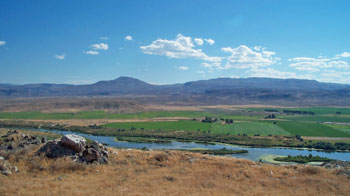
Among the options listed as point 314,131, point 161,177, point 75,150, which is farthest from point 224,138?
point 161,177

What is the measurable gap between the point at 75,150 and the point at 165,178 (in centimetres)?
609

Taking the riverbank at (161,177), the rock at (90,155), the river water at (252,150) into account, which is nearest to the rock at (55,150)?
the riverbank at (161,177)

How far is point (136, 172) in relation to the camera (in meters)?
15.9

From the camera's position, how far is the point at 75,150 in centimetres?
1714

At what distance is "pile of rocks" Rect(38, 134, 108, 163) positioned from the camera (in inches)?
654

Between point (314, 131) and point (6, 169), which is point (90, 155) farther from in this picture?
point (314, 131)

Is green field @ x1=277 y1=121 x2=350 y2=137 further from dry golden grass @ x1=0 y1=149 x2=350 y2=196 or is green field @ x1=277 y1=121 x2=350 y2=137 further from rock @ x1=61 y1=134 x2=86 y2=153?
rock @ x1=61 y1=134 x2=86 y2=153

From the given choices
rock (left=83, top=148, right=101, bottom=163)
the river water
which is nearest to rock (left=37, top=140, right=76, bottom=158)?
rock (left=83, top=148, right=101, bottom=163)

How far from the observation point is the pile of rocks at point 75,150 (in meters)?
16.6

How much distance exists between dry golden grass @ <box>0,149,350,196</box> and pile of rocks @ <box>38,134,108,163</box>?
27.7 inches

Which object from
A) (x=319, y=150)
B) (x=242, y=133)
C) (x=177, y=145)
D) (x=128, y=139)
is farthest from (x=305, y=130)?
(x=128, y=139)

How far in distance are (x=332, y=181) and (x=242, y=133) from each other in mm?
54589

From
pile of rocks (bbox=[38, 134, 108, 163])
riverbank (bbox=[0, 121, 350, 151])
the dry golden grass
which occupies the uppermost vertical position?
pile of rocks (bbox=[38, 134, 108, 163])

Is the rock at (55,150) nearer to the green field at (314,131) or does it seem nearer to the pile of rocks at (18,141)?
the pile of rocks at (18,141)
